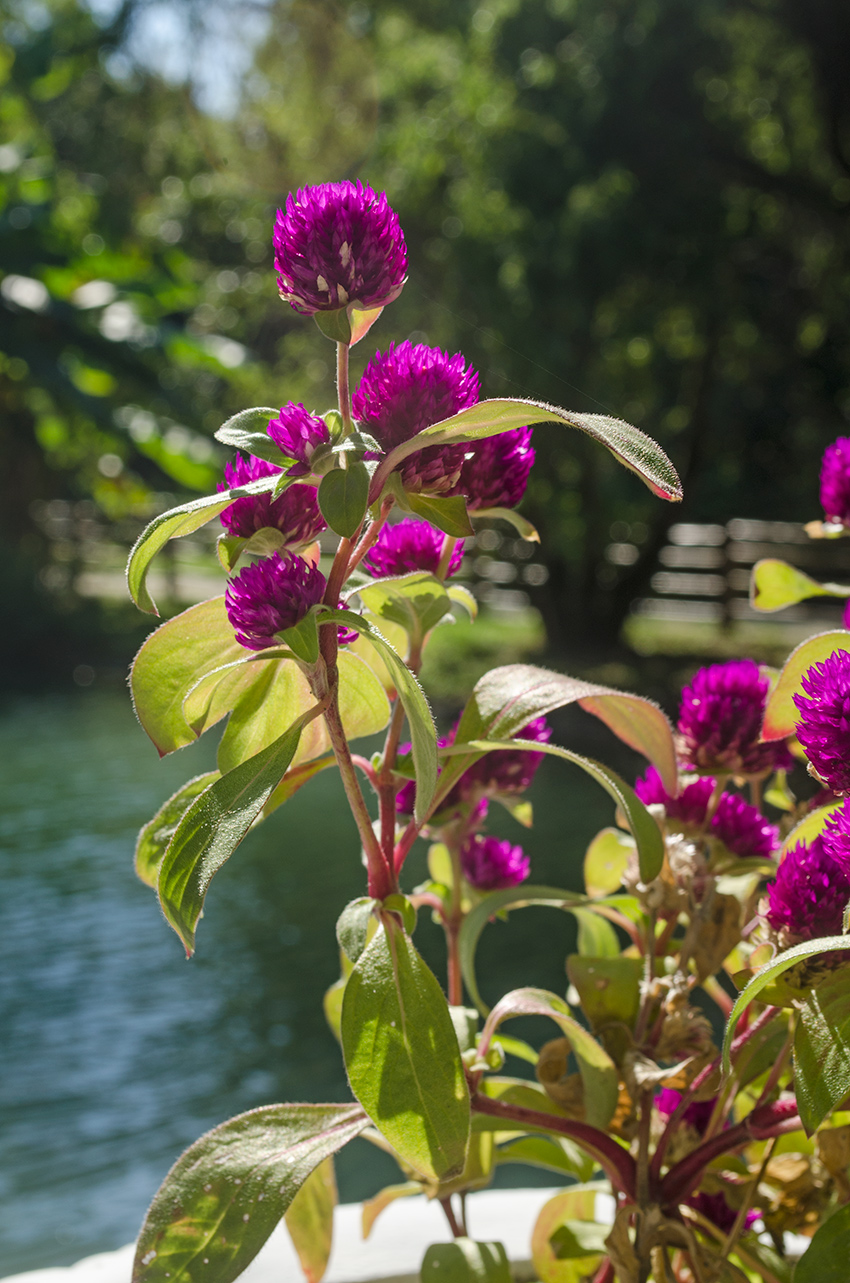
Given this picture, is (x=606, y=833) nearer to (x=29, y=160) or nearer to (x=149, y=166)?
(x=29, y=160)

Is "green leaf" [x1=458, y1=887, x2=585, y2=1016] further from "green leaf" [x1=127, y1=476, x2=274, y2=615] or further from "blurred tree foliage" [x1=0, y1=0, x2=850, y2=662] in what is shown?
"blurred tree foliage" [x1=0, y1=0, x2=850, y2=662]

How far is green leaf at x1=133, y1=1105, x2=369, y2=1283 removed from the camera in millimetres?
293

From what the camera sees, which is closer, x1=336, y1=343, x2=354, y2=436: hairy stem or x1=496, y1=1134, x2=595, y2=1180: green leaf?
x1=336, y1=343, x2=354, y2=436: hairy stem

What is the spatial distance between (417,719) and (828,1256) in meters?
0.17

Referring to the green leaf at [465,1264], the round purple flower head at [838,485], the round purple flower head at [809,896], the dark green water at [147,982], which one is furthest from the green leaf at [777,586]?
the dark green water at [147,982]

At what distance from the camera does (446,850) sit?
0.45 m

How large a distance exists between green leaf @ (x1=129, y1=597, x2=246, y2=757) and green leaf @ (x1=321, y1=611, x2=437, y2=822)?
0.22 feet

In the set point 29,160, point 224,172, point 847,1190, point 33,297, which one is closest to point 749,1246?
point 847,1190

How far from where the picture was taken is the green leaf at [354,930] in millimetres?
303

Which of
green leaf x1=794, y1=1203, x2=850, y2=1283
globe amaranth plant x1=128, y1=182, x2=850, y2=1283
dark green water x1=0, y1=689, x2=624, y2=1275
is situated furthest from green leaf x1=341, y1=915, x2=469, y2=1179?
dark green water x1=0, y1=689, x2=624, y2=1275

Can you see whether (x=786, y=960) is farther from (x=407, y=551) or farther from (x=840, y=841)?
(x=407, y=551)

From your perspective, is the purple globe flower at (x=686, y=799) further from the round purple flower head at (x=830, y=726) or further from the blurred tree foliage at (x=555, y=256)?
the blurred tree foliage at (x=555, y=256)

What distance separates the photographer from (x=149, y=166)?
7.69 metres

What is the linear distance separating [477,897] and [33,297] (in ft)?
15.5
